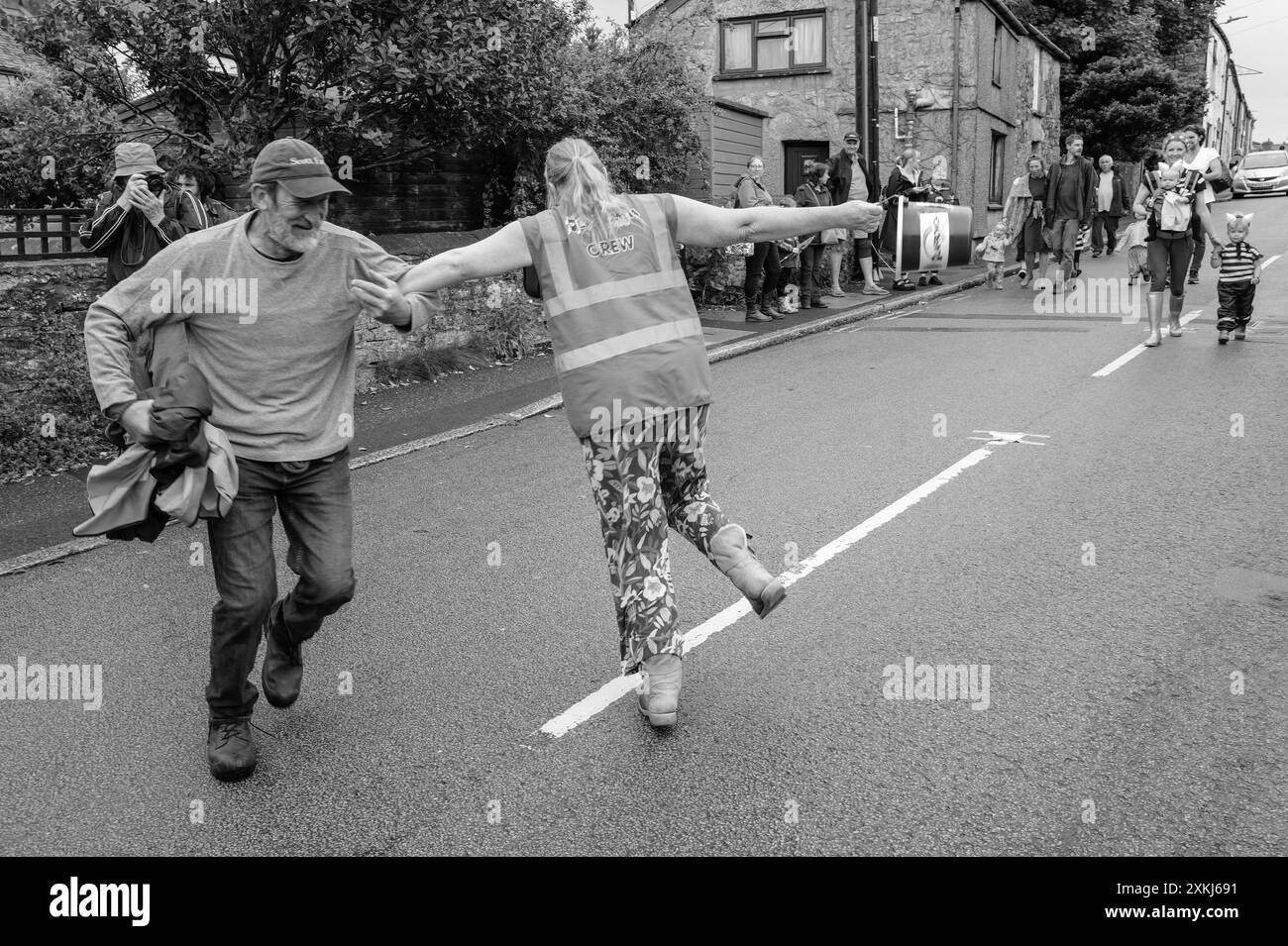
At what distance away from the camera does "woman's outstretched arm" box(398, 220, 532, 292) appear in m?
3.89

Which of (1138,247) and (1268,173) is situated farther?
(1268,173)

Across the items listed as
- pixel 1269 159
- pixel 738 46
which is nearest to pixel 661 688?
pixel 738 46

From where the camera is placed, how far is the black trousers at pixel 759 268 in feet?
49.7

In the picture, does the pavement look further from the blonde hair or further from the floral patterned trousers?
the blonde hair

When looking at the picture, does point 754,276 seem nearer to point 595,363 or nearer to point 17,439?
point 17,439

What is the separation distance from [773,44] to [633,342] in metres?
24.7

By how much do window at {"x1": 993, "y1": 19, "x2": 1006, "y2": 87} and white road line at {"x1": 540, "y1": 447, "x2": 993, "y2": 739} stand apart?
2242cm

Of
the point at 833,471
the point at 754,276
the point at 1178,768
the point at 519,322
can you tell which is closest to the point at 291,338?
the point at 1178,768

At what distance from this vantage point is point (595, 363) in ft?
13.1

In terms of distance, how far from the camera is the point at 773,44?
26.8 metres

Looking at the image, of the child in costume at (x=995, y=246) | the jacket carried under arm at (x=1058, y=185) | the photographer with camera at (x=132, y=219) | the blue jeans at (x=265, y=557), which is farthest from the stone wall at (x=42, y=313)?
the jacket carried under arm at (x=1058, y=185)

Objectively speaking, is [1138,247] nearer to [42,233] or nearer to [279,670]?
[42,233]
